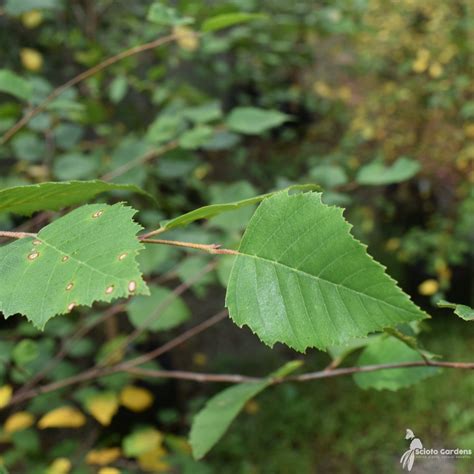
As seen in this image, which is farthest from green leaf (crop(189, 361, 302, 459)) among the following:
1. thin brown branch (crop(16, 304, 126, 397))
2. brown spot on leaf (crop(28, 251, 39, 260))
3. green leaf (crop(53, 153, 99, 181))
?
green leaf (crop(53, 153, 99, 181))

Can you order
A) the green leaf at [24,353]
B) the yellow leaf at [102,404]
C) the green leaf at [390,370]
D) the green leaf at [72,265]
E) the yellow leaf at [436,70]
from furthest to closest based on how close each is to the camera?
the yellow leaf at [436,70] → the yellow leaf at [102,404] → the green leaf at [24,353] → the green leaf at [390,370] → the green leaf at [72,265]

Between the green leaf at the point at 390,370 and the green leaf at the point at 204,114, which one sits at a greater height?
the green leaf at the point at 204,114

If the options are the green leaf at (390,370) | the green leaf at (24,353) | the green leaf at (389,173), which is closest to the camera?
the green leaf at (390,370)

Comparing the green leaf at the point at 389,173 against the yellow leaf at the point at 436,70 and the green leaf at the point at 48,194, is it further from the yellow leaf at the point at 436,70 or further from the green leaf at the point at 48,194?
the yellow leaf at the point at 436,70

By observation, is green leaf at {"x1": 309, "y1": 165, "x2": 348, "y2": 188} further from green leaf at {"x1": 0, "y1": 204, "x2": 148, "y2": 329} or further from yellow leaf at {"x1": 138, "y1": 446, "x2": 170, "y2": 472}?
yellow leaf at {"x1": 138, "y1": 446, "x2": 170, "y2": 472}

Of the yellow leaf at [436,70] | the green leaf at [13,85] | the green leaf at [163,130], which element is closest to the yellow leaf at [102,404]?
the green leaf at [163,130]

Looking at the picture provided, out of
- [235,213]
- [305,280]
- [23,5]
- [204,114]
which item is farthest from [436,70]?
[305,280]

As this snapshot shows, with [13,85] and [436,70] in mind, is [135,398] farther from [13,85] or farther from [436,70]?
[436,70]

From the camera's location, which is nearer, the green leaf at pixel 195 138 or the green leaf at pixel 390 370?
the green leaf at pixel 390 370
